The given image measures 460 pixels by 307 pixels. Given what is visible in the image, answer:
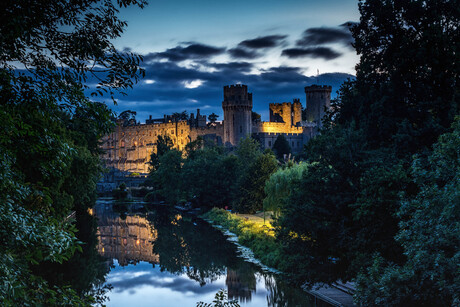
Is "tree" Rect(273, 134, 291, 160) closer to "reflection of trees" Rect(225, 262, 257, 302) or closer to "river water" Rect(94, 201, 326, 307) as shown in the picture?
"river water" Rect(94, 201, 326, 307)

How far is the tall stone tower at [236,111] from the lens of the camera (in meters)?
79.2

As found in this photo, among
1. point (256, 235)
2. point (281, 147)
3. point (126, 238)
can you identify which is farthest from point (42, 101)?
point (281, 147)

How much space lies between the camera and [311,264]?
14.5 m

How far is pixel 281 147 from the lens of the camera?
75.0 m

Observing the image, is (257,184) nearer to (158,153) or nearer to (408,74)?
(408,74)

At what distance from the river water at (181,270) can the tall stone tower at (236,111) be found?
134 ft

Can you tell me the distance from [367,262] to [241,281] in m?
9.17

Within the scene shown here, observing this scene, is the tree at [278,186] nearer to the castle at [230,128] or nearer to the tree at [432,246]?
the tree at [432,246]

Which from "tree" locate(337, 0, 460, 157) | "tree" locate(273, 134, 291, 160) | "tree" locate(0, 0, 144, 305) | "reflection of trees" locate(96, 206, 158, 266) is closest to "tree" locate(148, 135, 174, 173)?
"tree" locate(273, 134, 291, 160)

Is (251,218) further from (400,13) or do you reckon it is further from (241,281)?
(400,13)

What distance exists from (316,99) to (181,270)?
2735 inches

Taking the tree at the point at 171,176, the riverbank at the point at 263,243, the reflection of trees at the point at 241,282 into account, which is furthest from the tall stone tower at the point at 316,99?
the reflection of trees at the point at 241,282

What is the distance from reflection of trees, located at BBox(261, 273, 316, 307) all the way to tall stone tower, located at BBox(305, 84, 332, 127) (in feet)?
234

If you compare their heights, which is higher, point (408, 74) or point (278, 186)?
point (408, 74)
